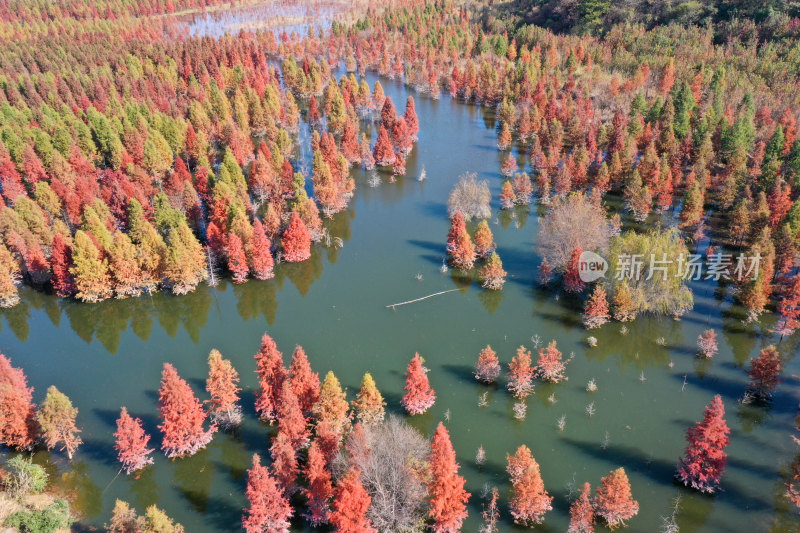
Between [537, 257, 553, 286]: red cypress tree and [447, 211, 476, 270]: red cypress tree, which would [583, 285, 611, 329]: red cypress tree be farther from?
[447, 211, 476, 270]: red cypress tree

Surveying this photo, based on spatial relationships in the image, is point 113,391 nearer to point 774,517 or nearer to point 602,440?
point 602,440

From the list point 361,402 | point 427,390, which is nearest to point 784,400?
point 427,390

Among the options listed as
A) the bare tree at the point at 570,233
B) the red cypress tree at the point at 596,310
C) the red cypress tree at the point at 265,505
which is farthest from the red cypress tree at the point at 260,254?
the red cypress tree at the point at 596,310

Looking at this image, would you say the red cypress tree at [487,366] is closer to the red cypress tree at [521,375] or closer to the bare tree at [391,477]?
the red cypress tree at [521,375]

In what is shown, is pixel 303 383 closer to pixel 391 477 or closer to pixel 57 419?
pixel 391 477

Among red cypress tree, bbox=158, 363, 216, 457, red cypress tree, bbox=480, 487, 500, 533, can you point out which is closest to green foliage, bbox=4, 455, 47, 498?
red cypress tree, bbox=158, 363, 216, 457

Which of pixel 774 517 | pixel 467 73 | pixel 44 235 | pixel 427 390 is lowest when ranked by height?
pixel 774 517

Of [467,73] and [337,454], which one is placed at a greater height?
[467,73]
